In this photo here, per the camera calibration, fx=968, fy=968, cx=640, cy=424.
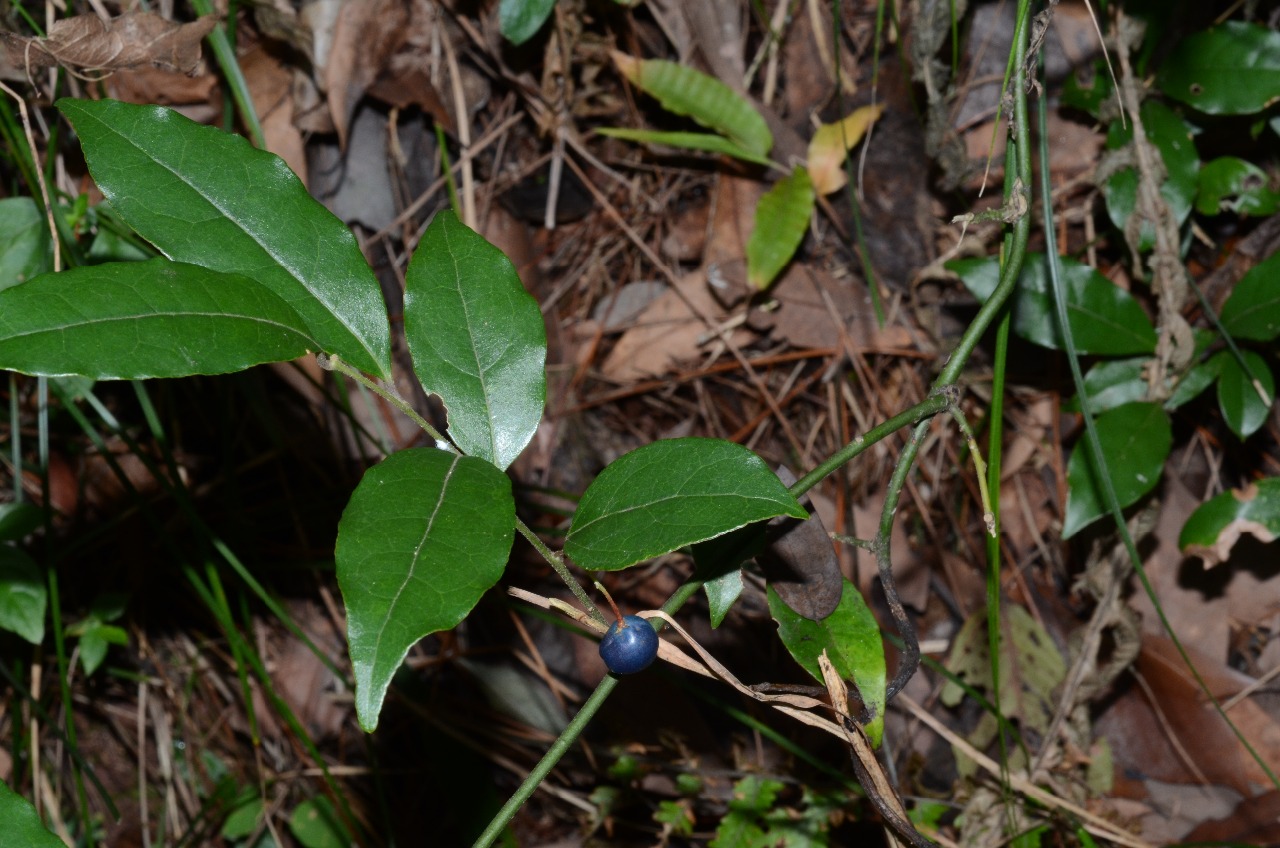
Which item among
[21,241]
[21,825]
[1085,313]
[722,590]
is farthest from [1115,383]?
[21,241]

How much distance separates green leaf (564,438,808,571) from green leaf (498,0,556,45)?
54.5 inches

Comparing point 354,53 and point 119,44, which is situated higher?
point 119,44

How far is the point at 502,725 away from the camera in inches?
91.2

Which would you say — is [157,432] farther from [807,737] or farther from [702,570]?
[807,737]

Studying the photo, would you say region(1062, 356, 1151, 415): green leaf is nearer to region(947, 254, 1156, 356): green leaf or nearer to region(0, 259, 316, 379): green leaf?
region(947, 254, 1156, 356): green leaf

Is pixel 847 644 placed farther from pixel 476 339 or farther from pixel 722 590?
pixel 476 339

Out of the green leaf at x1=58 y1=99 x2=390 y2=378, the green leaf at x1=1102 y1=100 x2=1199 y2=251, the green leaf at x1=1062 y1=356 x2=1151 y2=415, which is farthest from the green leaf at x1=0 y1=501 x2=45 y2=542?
the green leaf at x1=1102 y1=100 x2=1199 y2=251

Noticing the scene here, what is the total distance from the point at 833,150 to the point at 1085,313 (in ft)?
2.32

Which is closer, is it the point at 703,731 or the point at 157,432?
the point at 157,432

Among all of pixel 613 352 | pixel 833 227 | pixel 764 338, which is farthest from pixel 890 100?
pixel 613 352

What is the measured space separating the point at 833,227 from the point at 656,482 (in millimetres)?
1463

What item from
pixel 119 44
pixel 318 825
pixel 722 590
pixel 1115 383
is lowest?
pixel 318 825

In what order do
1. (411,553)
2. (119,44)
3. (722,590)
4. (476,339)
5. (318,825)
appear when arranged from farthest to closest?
1. (318,825)
2. (119,44)
3. (722,590)
4. (476,339)
5. (411,553)

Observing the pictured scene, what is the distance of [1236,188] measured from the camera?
80.7 inches
